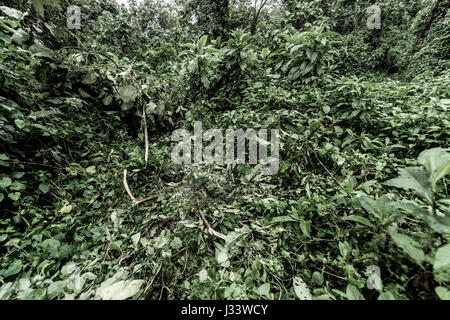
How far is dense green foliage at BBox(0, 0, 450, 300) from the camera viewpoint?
107cm

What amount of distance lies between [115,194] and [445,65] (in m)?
7.34

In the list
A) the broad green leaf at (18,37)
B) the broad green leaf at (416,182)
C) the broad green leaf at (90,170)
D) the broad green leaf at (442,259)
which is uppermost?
the broad green leaf at (18,37)

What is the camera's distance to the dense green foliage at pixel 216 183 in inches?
42.2

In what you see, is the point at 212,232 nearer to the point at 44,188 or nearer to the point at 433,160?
the point at 433,160

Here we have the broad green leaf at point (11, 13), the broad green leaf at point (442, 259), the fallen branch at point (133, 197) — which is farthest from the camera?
the broad green leaf at point (11, 13)

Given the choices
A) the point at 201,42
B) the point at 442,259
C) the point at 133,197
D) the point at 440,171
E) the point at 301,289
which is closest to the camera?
the point at 442,259

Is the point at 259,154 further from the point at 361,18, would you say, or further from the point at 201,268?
the point at 361,18

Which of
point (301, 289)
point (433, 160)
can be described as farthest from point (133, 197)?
point (433, 160)

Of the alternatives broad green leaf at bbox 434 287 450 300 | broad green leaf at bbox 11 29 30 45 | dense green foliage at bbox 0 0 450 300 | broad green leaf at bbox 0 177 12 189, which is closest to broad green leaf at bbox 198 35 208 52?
dense green foliage at bbox 0 0 450 300

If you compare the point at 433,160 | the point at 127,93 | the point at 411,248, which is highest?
the point at 127,93

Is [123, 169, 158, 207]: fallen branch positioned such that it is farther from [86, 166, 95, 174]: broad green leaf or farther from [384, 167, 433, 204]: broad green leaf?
[384, 167, 433, 204]: broad green leaf

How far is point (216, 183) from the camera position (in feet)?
6.30

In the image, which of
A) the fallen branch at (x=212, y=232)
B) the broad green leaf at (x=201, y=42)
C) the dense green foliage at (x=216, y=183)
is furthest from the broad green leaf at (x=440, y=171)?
the broad green leaf at (x=201, y=42)

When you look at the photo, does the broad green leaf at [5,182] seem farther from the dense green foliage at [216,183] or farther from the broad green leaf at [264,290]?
the broad green leaf at [264,290]
